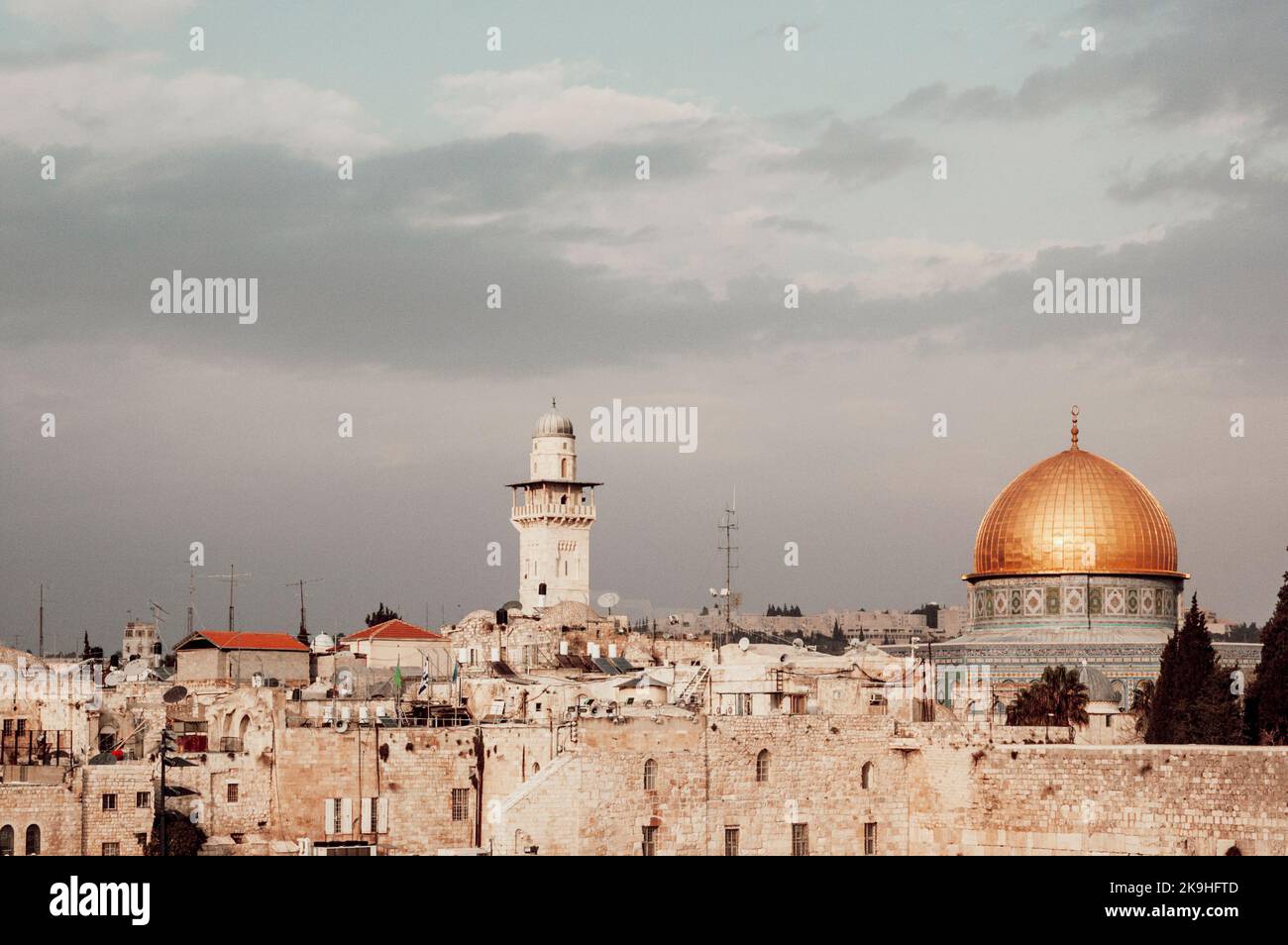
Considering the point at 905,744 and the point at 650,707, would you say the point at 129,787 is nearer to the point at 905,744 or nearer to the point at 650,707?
the point at 650,707

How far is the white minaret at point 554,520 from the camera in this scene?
71.6 meters

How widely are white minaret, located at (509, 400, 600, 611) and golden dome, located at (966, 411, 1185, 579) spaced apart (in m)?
22.1

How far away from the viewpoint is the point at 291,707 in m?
36.4

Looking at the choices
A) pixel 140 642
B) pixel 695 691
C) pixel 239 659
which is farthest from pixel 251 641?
pixel 140 642

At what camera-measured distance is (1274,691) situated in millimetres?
38281

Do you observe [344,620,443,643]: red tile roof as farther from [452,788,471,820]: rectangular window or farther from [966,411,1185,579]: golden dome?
[452,788,471,820]: rectangular window

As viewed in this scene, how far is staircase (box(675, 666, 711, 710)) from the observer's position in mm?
35812

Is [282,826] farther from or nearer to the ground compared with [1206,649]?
nearer to the ground

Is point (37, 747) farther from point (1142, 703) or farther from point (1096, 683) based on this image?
point (1096, 683)

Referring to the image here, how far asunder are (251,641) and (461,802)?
20.5m
